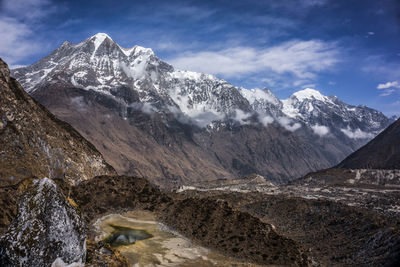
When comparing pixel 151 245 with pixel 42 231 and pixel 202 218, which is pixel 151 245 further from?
pixel 42 231

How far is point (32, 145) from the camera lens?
2709 inches

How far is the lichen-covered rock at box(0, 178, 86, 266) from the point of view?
13.3 meters

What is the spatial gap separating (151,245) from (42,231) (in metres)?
26.4

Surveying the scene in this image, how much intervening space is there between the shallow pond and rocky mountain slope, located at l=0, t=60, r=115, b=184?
74.1 feet

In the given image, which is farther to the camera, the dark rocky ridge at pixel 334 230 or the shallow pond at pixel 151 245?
the dark rocky ridge at pixel 334 230

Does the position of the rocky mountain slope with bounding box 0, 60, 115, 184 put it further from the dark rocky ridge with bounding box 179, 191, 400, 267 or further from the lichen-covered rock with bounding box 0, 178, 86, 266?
the lichen-covered rock with bounding box 0, 178, 86, 266

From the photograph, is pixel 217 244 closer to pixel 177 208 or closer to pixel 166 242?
pixel 166 242

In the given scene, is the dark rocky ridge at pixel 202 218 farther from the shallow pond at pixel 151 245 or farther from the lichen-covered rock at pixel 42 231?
the lichen-covered rock at pixel 42 231

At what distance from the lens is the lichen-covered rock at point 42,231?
43.7 feet

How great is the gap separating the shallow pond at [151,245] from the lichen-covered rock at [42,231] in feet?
60.5

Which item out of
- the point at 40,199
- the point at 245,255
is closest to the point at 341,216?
the point at 245,255

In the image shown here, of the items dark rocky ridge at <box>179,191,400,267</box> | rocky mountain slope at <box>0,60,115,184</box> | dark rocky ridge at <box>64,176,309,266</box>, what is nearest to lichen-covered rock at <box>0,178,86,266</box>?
dark rocky ridge at <box>64,176,309,266</box>

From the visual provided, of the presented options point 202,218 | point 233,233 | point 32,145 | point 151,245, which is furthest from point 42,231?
point 32,145

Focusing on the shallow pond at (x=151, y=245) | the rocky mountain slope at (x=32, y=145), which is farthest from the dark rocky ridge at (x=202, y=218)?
the rocky mountain slope at (x=32, y=145)
